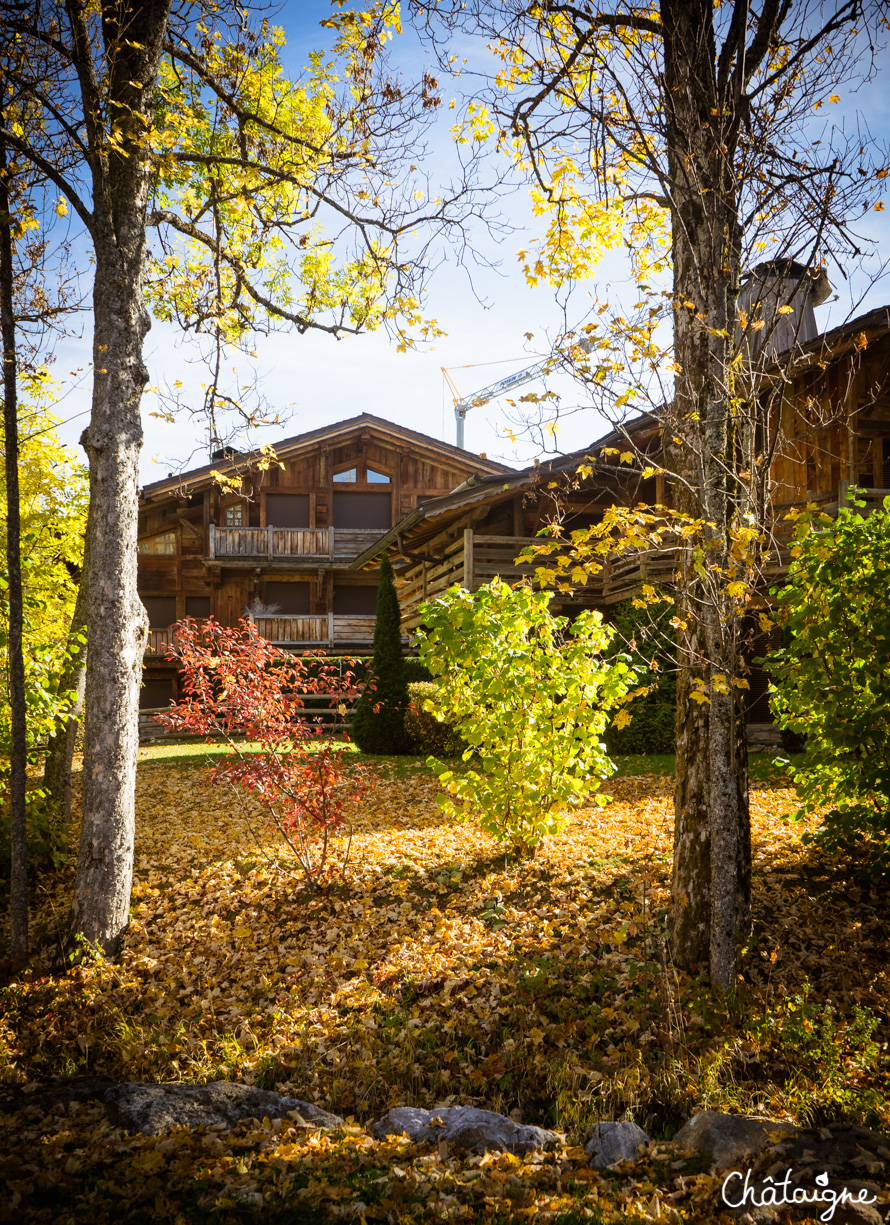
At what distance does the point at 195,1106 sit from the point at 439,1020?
1.64 meters

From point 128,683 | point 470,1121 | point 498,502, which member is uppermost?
point 498,502

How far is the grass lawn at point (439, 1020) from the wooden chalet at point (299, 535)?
18.2 meters

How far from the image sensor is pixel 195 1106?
3766 mm

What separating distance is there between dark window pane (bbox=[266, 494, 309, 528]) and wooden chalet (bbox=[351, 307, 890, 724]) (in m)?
Answer: 4.85

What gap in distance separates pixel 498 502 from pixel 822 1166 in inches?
611

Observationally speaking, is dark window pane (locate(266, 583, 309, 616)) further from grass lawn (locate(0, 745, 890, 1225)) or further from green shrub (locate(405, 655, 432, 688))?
grass lawn (locate(0, 745, 890, 1225))

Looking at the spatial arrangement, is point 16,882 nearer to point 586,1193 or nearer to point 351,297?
point 586,1193

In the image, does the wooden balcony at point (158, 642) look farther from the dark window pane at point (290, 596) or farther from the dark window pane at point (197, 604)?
the dark window pane at point (290, 596)

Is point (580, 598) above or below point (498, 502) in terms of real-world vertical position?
below

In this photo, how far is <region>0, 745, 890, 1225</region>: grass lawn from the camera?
10.2 feet

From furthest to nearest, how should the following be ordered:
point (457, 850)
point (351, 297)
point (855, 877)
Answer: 1. point (351, 297)
2. point (457, 850)
3. point (855, 877)

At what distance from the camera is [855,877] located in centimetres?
582

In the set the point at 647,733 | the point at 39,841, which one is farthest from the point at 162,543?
Answer: the point at 39,841

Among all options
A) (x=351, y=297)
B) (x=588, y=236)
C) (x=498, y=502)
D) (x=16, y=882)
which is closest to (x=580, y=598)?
(x=498, y=502)
